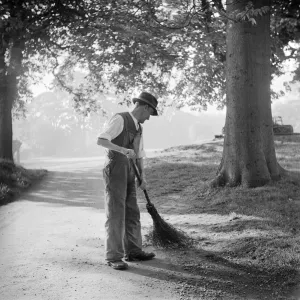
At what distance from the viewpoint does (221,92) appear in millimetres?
21844

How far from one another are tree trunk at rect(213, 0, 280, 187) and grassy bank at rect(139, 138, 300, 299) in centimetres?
45

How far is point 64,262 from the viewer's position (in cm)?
535

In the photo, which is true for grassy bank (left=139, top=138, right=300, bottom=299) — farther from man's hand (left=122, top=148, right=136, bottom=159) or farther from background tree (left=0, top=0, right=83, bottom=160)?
background tree (left=0, top=0, right=83, bottom=160)

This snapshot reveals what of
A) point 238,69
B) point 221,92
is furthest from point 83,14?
point 221,92

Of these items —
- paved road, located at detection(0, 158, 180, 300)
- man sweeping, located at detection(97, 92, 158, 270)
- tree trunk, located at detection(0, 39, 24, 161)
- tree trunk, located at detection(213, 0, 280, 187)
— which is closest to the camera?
paved road, located at detection(0, 158, 180, 300)

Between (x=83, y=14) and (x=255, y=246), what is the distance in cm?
1063

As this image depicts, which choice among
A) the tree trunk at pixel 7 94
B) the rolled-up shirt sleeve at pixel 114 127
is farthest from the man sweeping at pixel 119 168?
the tree trunk at pixel 7 94

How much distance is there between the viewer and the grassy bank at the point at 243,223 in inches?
197

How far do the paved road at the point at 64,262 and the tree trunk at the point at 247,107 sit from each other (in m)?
2.47

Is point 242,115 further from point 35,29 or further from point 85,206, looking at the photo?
point 35,29

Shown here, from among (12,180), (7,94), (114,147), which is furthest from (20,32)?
(114,147)

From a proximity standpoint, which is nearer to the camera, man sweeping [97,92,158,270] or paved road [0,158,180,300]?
paved road [0,158,180,300]

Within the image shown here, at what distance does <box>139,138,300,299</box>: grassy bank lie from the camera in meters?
5.00

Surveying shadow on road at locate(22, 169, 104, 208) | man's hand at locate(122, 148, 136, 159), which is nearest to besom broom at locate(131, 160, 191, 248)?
man's hand at locate(122, 148, 136, 159)
